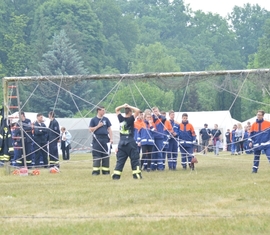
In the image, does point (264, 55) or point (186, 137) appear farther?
point (264, 55)

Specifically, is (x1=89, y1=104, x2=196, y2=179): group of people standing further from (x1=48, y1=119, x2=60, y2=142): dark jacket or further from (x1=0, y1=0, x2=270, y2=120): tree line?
(x1=48, y1=119, x2=60, y2=142): dark jacket

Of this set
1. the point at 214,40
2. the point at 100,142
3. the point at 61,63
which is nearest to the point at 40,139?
the point at 100,142

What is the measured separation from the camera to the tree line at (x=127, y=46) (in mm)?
72625

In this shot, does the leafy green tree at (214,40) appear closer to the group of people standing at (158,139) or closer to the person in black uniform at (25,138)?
the person in black uniform at (25,138)

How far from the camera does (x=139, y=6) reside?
157m

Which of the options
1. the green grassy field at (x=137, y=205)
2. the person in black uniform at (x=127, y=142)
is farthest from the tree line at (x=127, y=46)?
the green grassy field at (x=137, y=205)

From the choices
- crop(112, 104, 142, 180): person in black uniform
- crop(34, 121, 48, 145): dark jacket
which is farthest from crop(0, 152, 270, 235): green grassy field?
crop(34, 121, 48, 145): dark jacket

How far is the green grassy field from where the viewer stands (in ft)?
39.3

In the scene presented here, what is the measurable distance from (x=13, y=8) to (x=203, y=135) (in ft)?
221

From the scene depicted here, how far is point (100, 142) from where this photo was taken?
23.0m

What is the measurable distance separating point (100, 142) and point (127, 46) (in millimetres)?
98144

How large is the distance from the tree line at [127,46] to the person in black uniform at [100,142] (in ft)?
7.75

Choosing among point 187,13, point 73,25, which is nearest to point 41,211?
point 73,25

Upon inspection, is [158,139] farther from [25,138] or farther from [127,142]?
[127,142]
